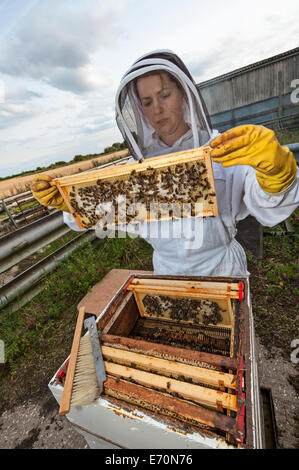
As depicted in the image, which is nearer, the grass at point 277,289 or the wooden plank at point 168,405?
the wooden plank at point 168,405

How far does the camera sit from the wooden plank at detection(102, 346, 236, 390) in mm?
1187

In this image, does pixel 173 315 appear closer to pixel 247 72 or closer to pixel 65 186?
pixel 65 186

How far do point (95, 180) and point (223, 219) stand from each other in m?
1.45

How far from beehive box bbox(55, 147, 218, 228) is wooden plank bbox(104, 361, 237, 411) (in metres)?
1.30

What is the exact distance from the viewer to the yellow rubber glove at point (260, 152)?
159cm

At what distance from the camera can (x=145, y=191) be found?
2.10 meters

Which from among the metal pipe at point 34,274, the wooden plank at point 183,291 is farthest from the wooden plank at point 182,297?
the metal pipe at point 34,274

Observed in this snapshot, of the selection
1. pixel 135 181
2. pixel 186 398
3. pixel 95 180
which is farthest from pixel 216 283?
pixel 95 180

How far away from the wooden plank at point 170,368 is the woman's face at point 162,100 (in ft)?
7.20

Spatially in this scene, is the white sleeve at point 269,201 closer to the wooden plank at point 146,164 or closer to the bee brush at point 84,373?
the wooden plank at point 146,164

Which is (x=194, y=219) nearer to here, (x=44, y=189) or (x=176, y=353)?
(x=176, y=353)

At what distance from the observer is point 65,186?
2291mm

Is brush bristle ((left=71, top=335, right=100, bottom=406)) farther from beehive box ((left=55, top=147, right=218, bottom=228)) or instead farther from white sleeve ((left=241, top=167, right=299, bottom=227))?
white sleeve ((left=241, top=167, right=299, bottom=227))

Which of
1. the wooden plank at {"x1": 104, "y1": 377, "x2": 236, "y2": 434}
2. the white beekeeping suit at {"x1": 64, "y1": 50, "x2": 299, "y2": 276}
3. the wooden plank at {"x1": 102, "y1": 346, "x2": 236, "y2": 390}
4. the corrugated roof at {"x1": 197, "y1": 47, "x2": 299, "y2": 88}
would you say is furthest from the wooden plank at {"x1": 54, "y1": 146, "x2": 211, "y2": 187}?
the corrugated roof at {"x1": 197, "y1": 47, "x2": 299, "y2": 88}
